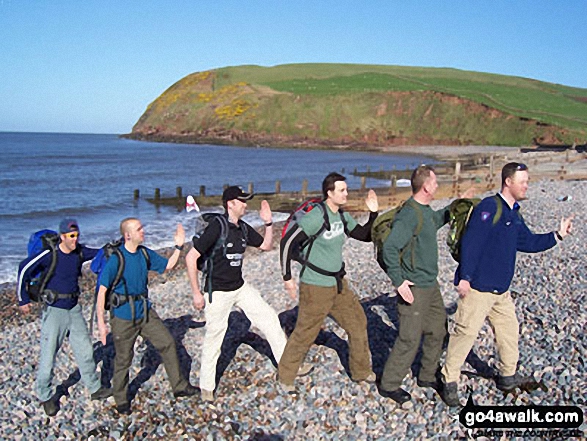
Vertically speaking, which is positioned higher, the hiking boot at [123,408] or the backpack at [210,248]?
the backpack at [210,248]

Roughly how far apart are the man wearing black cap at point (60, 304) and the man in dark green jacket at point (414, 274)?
353cm

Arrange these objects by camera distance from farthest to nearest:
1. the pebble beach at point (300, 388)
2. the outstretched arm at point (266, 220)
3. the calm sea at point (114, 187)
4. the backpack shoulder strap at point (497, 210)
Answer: the calm sea at point (114, 187) → the outstretched arm at point (266, 220) → the pebble beach at point (300, 388) → the backpack shoulder strap at point (497, 210)

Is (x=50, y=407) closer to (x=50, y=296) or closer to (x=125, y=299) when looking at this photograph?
(x=50, y=296)

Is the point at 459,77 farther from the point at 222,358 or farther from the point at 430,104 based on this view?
the point at 222,358

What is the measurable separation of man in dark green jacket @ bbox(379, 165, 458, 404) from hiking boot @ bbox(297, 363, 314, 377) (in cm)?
112

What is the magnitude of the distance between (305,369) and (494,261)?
109 inches

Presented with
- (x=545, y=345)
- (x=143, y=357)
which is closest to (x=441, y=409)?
(x=545, y=345)

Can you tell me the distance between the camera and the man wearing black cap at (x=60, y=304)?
5.54 metres

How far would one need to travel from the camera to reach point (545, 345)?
6625mm

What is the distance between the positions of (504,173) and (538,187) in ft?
82.3

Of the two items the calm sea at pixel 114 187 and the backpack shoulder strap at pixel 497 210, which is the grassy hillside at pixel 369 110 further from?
the backpack shoulder strap at pixel 497 210

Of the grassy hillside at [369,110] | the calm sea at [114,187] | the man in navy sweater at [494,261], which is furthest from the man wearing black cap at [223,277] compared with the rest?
the grassy hillside at [369,110]

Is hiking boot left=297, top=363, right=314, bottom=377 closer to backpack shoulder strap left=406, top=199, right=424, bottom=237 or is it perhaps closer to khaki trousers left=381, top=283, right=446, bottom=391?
khaki trousers left=381, top=283, right=446, bottom=391

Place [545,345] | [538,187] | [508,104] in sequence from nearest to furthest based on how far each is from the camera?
[545,345] → [538,187] → [508,104]
